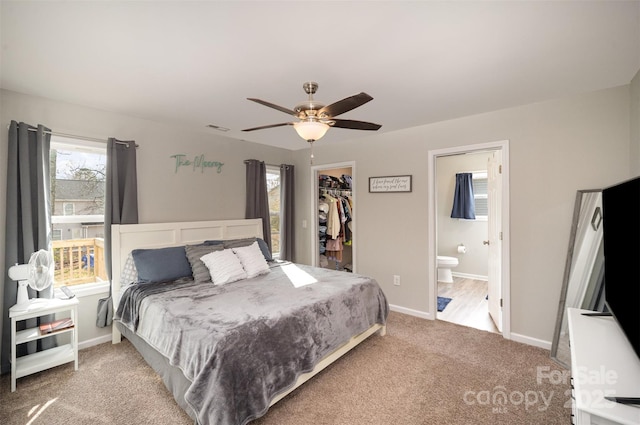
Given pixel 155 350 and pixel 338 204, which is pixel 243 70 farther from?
pixel 338 204

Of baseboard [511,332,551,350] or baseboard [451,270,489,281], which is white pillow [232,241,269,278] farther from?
baseboard [451,270,489,281]

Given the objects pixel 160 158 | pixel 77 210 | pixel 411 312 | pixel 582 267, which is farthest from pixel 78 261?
pixel 582 267

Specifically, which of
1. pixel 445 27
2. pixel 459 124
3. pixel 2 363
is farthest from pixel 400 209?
pixel 2 363

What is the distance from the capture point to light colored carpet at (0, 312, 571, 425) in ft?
6.00

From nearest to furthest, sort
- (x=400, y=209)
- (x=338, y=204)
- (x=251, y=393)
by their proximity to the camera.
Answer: (x=251, y=393) < (x=400, y=209) < (x=338, y=204)

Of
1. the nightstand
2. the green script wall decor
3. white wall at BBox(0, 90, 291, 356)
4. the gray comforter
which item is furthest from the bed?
the green script wall decor

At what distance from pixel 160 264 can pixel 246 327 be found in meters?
1.59

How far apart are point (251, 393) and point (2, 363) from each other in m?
2.34

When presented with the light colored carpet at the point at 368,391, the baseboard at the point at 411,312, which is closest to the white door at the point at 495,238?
the light colored carpet at the point at 368,391

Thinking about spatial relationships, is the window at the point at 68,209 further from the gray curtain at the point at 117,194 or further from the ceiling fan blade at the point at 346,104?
the ceiling fan blade at the point at 346,104

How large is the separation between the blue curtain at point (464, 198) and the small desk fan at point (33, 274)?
5.84 m

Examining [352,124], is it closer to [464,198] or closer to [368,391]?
[368,391]

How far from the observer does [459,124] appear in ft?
10.5

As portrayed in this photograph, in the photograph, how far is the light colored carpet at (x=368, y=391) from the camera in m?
1.83
